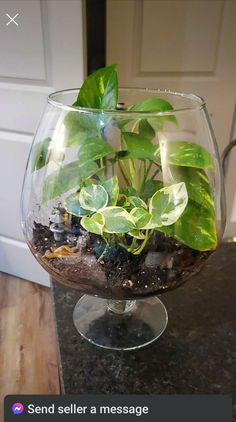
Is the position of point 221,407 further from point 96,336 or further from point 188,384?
point 96,336

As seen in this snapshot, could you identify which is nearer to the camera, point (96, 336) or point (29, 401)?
point (29, 401)

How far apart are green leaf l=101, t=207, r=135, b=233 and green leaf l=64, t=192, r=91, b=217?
Answer: 0.09ft

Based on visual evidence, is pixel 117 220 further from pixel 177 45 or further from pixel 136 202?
pixel 177 45

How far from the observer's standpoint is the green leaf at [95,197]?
43 cm

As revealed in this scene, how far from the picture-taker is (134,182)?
1.61ft

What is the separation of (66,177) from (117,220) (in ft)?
0.30

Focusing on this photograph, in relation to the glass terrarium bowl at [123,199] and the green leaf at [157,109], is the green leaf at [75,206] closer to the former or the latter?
the glass terrarium bowl at [123,199]

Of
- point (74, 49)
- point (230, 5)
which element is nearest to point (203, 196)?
point (74, 49)

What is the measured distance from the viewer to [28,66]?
1.37m

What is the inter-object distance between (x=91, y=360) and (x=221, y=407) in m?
0.18

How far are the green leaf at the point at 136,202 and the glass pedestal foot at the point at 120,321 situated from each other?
20cm

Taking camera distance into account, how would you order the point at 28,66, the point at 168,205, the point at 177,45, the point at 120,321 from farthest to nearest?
the point at 177,45
the point at 28,66
the point at 120,321
the point at 168,205

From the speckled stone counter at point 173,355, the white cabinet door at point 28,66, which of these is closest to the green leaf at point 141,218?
the speckled stone counter at point 173,355

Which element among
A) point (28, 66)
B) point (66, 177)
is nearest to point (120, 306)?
point (66, 177)
